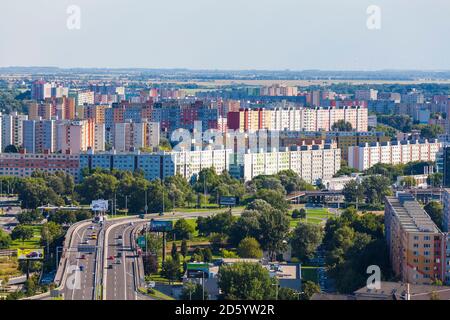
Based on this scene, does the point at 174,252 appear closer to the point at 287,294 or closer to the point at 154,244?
the point at 154,244

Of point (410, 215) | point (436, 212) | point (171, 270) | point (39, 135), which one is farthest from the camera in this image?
point (39, 135)

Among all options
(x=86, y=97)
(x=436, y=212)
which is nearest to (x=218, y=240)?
(x=436, y=212)

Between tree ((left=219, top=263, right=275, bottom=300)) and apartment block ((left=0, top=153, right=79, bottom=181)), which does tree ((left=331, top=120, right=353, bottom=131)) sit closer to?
apartment block ((left=0, top=153, right=79, bottom=181))

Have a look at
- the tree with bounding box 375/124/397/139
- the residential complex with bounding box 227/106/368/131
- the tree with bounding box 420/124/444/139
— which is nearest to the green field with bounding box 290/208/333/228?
the tree with bounding box 375/124/397/139

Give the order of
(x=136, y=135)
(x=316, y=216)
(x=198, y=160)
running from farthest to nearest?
1. (x=136, y=135)
2. (x=198, y=160)
3. (x=316, y=216)
